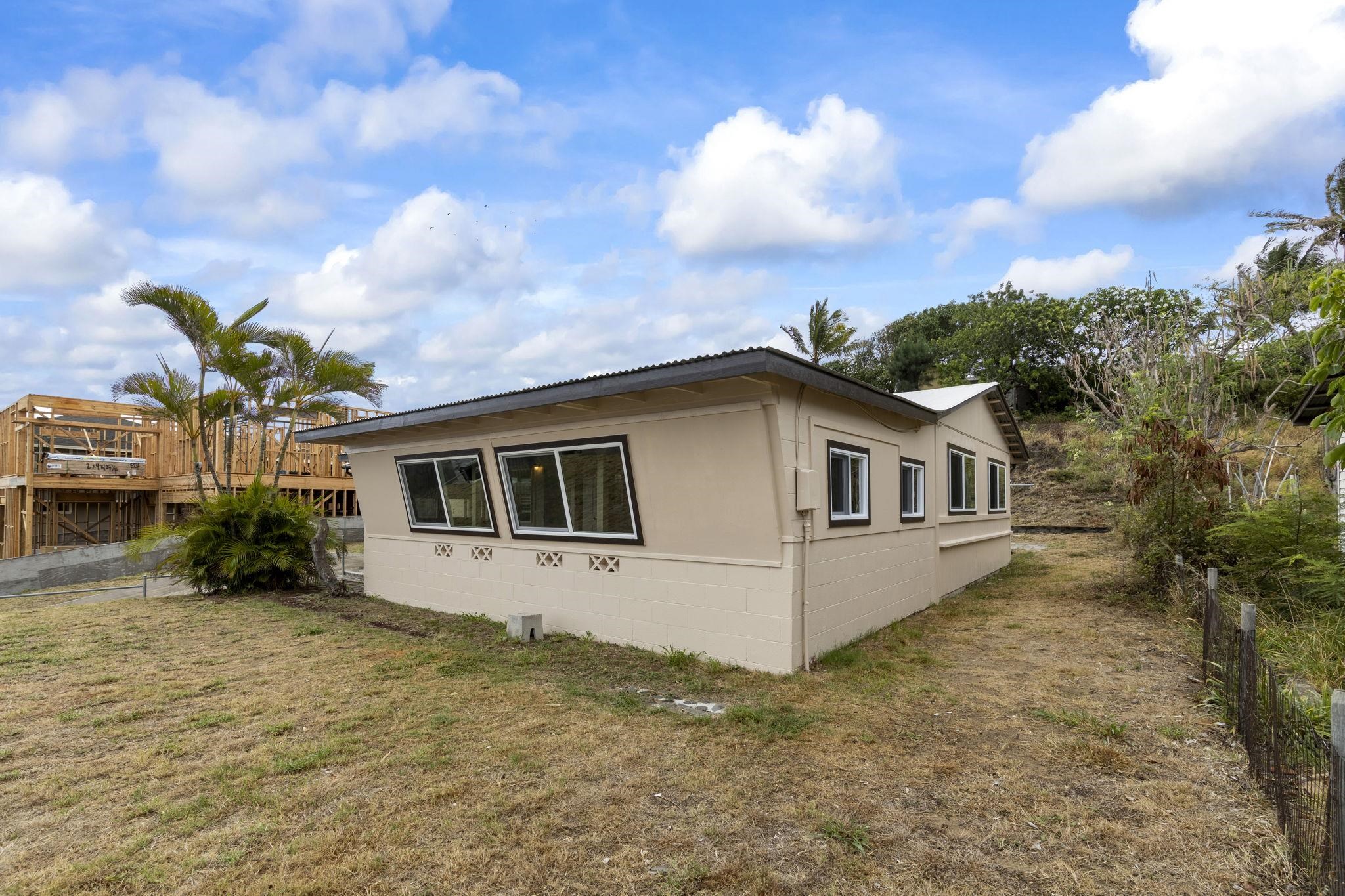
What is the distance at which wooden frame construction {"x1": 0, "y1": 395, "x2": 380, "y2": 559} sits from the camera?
17.9 metres

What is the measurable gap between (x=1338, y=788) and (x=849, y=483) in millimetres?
5102

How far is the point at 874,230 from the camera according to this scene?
1500 centimetres

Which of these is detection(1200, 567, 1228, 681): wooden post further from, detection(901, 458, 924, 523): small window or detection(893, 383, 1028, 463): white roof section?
detection(893, 383, 1028, 463): white roof section

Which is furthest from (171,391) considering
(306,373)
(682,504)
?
(682,504)

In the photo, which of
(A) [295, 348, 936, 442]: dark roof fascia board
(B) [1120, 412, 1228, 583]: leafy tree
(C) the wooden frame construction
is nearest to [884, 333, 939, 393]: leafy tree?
(B) [1120, 412, 1228, 583]: leafy tree

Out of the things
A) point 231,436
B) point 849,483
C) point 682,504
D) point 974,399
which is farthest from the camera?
point 231,436

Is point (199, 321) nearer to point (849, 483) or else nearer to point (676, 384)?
point (676, 384)

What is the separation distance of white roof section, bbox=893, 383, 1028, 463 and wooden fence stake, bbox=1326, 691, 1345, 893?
6618 millimetres

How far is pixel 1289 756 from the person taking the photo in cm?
330

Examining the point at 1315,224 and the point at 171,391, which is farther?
the point at 1315,224

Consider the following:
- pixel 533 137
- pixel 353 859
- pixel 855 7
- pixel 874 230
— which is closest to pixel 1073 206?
pixel 874 230

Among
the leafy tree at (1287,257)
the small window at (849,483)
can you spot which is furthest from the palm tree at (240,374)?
the leafy tree at (1287,257)

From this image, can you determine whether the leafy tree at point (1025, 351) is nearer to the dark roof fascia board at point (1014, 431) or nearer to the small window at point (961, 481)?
the dark roof fascia board at point (1014, 431)

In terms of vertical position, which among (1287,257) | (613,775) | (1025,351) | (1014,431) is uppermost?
(1287,257)
